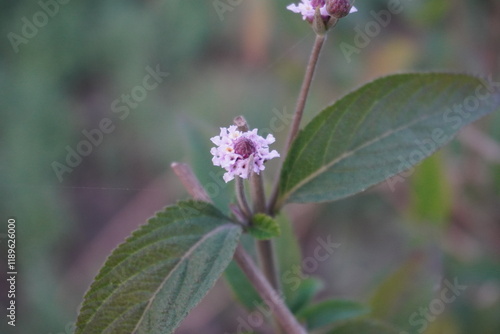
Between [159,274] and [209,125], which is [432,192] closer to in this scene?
[209,125]

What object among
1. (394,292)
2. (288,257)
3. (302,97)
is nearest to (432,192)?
(394,292)

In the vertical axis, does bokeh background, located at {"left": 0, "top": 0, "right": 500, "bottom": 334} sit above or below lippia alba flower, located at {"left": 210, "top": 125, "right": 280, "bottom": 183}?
above

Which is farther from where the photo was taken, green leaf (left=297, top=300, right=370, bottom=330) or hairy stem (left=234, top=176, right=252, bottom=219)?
green leaf (left=297, top=300, right=370, bottom=330)

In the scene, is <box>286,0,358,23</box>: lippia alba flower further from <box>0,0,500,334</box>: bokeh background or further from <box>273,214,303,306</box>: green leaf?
<box>0,0,500,334</box>: bokeh background

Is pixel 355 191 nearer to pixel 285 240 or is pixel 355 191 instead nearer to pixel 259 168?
pixel 259 168

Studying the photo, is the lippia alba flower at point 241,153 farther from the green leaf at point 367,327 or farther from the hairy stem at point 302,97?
the green leaf at point 367,327

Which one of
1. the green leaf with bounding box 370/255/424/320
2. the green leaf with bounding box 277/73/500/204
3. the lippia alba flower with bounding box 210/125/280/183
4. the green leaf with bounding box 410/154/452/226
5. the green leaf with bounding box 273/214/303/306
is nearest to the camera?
the lippia alba flower with bounding box 210/125/280/183

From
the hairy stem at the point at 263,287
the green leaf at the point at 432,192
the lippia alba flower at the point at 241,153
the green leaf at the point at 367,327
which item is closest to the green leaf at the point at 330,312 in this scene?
the green leaf at the point at 367,327

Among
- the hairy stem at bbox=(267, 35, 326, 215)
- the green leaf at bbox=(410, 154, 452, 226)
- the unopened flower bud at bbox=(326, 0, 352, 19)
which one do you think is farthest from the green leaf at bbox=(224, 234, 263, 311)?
the green leaf at bbox=(410, 154, 452, 226)
